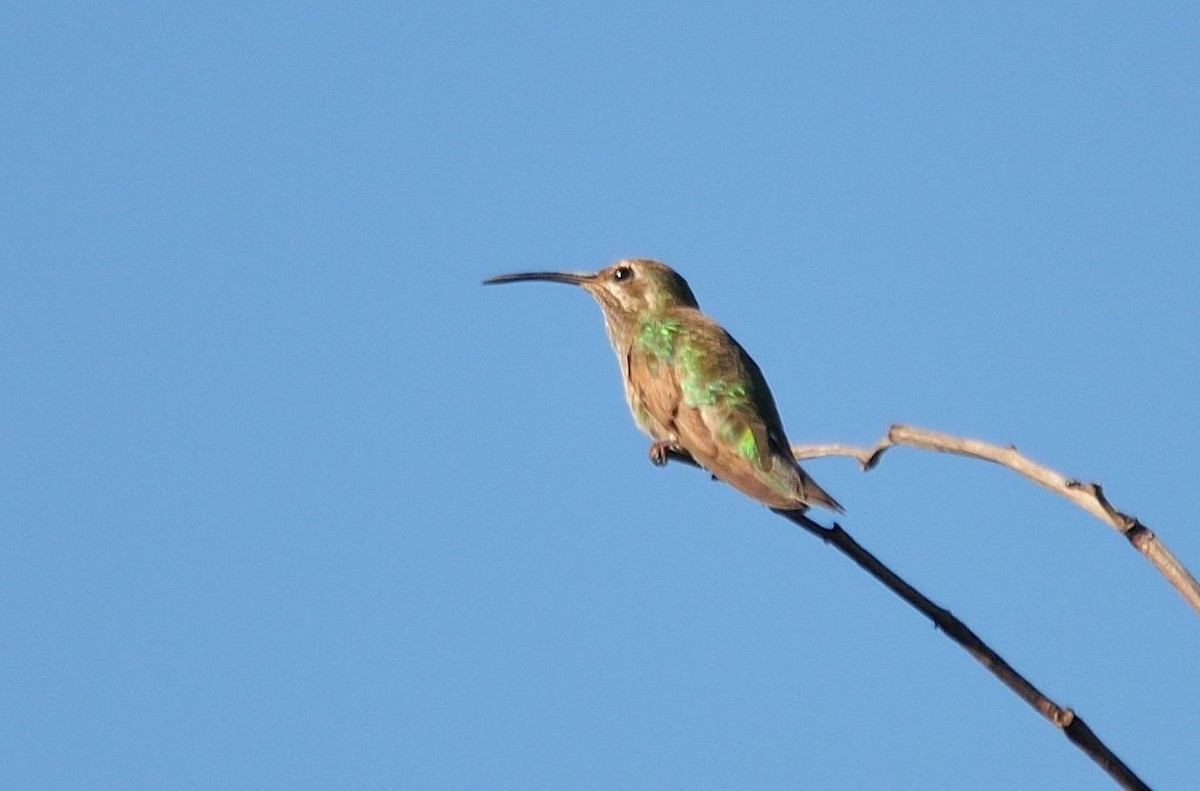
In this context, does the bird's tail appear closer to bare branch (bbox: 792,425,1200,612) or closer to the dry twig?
bare branch (bbox: 792,425,1200,612)

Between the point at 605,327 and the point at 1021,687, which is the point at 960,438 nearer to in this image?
the point at 1021,687

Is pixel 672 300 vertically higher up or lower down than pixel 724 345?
higher up

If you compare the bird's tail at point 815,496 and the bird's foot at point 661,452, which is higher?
the bird's foot at point 661,452

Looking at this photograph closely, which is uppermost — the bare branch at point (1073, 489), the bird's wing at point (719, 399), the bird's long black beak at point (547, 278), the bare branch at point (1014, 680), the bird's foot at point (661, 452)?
the bird's long black beak at point (547, 278)

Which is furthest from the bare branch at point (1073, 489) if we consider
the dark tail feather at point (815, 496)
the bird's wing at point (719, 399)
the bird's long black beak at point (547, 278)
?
the bird's long black beak at point (547, 278)

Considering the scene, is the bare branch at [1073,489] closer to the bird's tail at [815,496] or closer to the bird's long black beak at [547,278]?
the bird's tail at [815,496]

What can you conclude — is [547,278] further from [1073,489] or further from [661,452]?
[1073,489]

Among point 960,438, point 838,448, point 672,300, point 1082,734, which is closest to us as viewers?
point 1082,734

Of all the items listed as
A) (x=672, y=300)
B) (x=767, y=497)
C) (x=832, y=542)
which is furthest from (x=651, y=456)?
(x=832, y=542)
